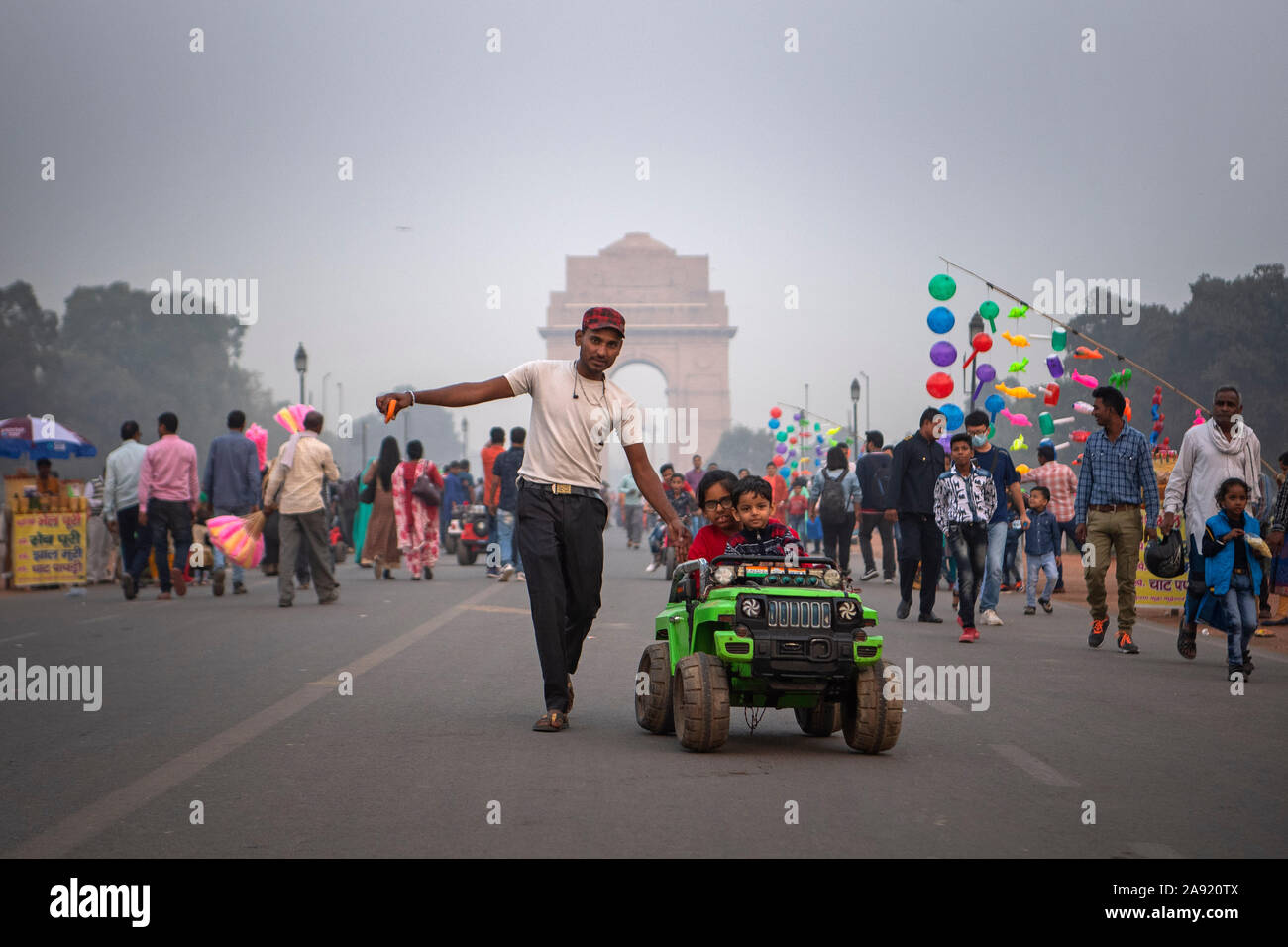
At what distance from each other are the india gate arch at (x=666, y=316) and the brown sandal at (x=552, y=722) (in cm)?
9020

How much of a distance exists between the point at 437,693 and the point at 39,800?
313cm

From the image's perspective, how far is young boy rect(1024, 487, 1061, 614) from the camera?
615 inches

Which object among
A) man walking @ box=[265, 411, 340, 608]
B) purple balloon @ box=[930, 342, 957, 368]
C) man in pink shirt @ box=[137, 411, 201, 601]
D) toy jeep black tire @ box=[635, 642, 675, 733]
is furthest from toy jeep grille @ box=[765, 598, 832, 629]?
purple balloon @ box=[930, 342, 957, 368]

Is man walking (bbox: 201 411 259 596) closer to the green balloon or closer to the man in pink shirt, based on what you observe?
the man in pink shirt

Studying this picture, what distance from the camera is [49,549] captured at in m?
19.7

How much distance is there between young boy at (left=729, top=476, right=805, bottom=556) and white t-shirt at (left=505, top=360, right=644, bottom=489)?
1.85ft

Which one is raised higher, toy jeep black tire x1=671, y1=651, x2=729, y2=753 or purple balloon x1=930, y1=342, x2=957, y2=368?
purple balloon x1=930, y1=342, x2=957, y2=368

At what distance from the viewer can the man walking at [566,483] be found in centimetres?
699

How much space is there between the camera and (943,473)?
12.9m

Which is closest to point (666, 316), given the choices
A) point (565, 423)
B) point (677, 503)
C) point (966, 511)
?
point (677, 503)

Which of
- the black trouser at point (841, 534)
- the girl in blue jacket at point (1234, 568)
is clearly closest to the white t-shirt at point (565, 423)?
the girl in blue jacket at point (1234, 568)

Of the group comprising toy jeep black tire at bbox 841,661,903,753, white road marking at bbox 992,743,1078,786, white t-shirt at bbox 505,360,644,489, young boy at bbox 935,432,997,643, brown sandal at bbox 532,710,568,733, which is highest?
white t-shirt at bbox 505,360,644,489
